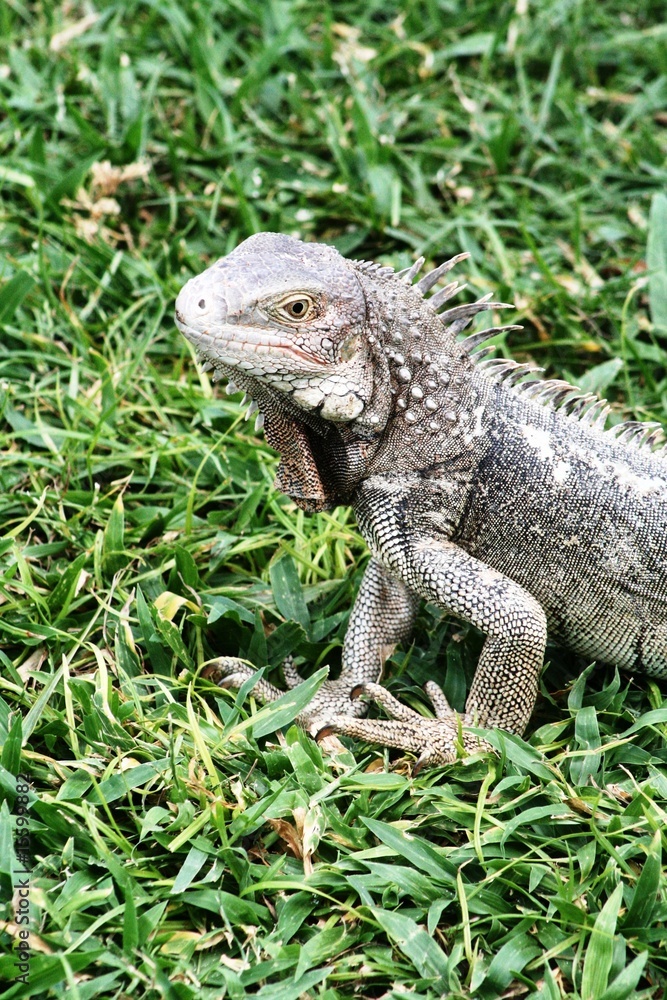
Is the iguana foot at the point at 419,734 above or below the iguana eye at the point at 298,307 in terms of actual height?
below

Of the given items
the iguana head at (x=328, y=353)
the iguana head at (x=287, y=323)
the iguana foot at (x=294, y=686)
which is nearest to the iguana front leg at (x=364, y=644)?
the iguana foot at (x=294, y=686)

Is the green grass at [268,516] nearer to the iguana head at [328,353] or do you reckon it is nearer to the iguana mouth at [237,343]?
the iguana head at [328,353]

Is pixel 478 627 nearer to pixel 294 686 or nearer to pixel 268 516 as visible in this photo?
pixel 294 686

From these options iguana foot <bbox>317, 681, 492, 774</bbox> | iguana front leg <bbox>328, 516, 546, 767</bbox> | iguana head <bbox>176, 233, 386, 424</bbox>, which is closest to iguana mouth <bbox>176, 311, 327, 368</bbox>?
iguana head <bbox>176, 233, 386, 424</bbox>

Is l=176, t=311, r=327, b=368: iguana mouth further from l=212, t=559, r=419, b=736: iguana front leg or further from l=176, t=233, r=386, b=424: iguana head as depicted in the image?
l=212, t=559, r=419, b=736: iguana front leg

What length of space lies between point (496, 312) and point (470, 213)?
842 mm

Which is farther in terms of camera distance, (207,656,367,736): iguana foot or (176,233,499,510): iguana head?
(207,656,367,736): iguana foot

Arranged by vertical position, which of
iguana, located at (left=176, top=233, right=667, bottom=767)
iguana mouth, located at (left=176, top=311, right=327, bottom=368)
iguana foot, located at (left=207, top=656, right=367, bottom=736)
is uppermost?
iguana mouth, located at (left=176, top=311, right=327, bottom=368)

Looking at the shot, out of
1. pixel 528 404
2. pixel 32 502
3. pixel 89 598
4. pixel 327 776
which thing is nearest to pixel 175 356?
pixel 32 502

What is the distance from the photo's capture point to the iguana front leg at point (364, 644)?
5070 millimetres

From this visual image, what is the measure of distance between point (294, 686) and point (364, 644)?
376 millimetres

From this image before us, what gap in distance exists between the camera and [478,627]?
465 centimetres

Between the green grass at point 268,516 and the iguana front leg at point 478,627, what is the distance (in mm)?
165

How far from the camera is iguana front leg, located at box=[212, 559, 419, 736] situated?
16.6 ft
